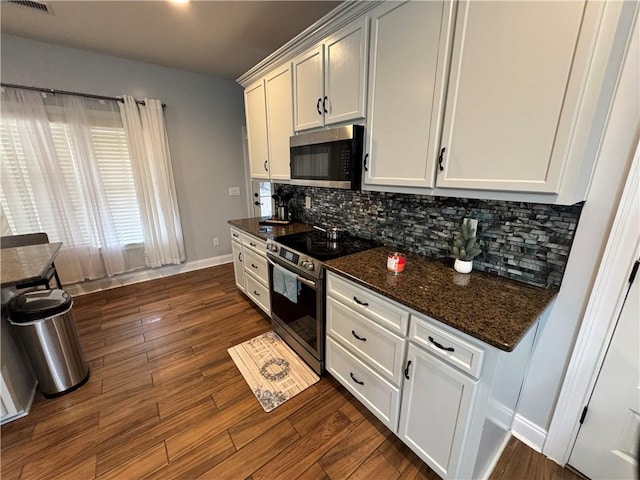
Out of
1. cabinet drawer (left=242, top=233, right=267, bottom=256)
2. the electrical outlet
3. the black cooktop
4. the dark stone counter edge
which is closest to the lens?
the dark stone counter edge

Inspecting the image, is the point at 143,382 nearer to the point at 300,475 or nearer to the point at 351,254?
the point at 300,475

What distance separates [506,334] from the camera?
90 cm

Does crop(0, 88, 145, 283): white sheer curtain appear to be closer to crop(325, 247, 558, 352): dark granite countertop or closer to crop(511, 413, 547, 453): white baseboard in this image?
crop(325, 247, 558, 352): dark granite countertop

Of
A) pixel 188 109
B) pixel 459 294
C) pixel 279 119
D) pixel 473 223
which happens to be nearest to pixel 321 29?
pixel 279 119

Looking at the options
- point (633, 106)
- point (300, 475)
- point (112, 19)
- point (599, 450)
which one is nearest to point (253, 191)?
point (112, 19)

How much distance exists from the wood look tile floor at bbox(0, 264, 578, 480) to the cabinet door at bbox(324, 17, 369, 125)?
1869 millimetres

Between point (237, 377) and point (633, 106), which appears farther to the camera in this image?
point (237, 377)

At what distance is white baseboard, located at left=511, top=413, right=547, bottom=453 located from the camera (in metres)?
1.38

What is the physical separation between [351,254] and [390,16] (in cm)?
134

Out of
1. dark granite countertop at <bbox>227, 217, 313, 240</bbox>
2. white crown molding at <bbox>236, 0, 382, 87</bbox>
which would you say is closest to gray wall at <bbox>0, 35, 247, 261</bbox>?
dark granite countertop at <bbox>227, 217, 313, 240</bbox>

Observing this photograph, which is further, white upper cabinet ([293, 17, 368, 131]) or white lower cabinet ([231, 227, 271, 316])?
white lower cabinet ([231, 227, 271, 316])

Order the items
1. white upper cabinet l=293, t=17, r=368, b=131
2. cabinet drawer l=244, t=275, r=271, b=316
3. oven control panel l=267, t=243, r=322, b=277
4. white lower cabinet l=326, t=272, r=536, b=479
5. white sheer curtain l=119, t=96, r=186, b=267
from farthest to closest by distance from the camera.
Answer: white sheer curtain l=119, t=96, r=186, b=267
cabinet drawer l=244, t=275, r=271, b=316
oven control panel l=267, t=243, r=322, b=277
white upper cabinet l=293, t=17, r=368, b=131
white lower cabinet l=326, t=272, r=536, b=479

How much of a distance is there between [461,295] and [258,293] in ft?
6.25

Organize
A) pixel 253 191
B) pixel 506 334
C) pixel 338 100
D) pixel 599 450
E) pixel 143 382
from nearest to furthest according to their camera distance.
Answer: pixel 506 334 → pixel 599 450 → pixel 338 100 → pixel 143 382 → pixel 253 191
